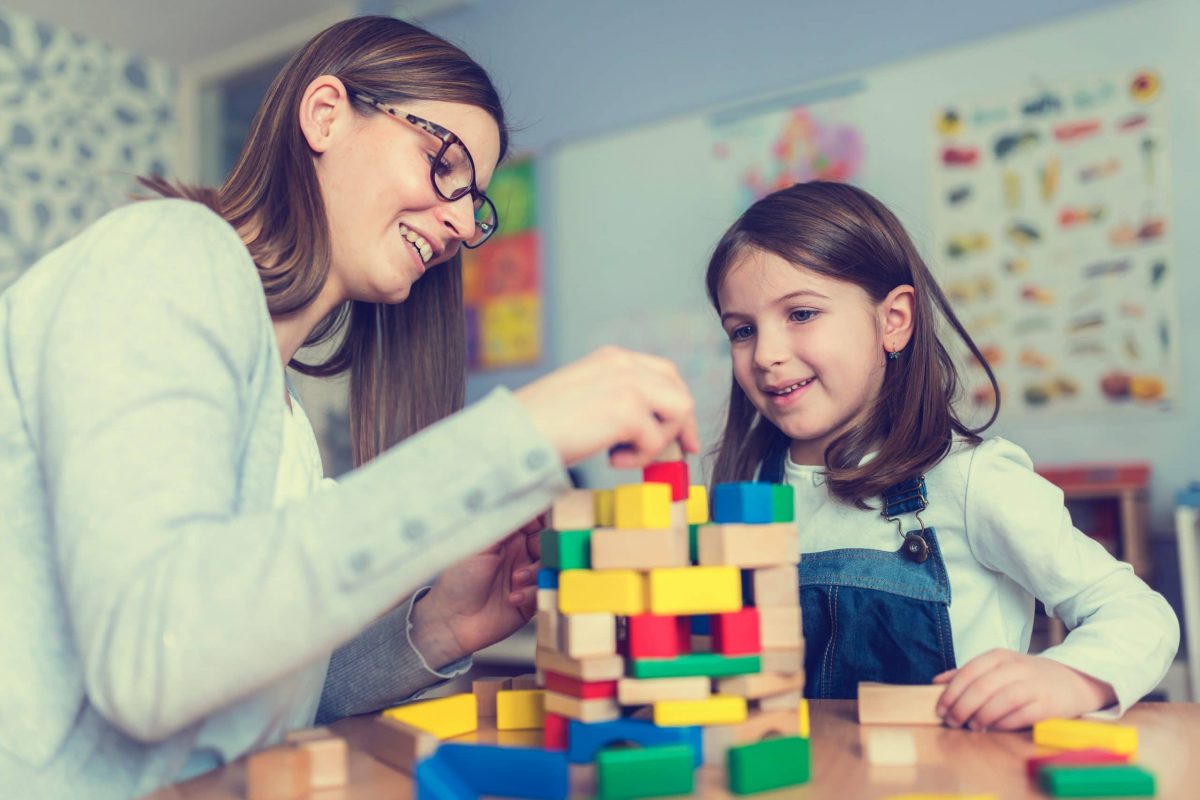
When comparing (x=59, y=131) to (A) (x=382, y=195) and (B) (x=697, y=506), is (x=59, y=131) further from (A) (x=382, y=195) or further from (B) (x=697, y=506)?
(B) (x=697, y=506)

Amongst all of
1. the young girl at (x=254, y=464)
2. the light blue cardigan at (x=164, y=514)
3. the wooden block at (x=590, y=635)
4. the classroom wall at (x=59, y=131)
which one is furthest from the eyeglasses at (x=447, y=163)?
the classroom wall at (x=59, y=131)

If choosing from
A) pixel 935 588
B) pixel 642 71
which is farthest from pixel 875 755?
pixel 642 71

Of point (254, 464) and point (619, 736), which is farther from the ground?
point (254, 464)

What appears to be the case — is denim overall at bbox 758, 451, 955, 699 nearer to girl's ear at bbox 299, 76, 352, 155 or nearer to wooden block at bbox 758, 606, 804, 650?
wooden block at bbox 758, 606, 804, 650

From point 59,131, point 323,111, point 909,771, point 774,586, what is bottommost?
point 909,771

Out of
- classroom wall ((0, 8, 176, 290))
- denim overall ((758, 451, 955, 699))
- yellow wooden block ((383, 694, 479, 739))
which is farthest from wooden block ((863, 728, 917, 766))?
classroom wall ((0, 8, 176, 290))

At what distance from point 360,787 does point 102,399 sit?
30 centimetres

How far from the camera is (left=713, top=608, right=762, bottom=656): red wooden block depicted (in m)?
0.68

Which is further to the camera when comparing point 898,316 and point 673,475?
point 898,316

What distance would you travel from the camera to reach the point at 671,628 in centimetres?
68

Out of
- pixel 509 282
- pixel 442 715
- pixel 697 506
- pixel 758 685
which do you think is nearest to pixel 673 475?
pixel 697 506

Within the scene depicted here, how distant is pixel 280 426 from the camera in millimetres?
818

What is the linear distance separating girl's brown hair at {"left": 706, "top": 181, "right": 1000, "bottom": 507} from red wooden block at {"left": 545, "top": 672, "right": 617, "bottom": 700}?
0.61 m

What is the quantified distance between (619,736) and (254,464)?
1.17ft
